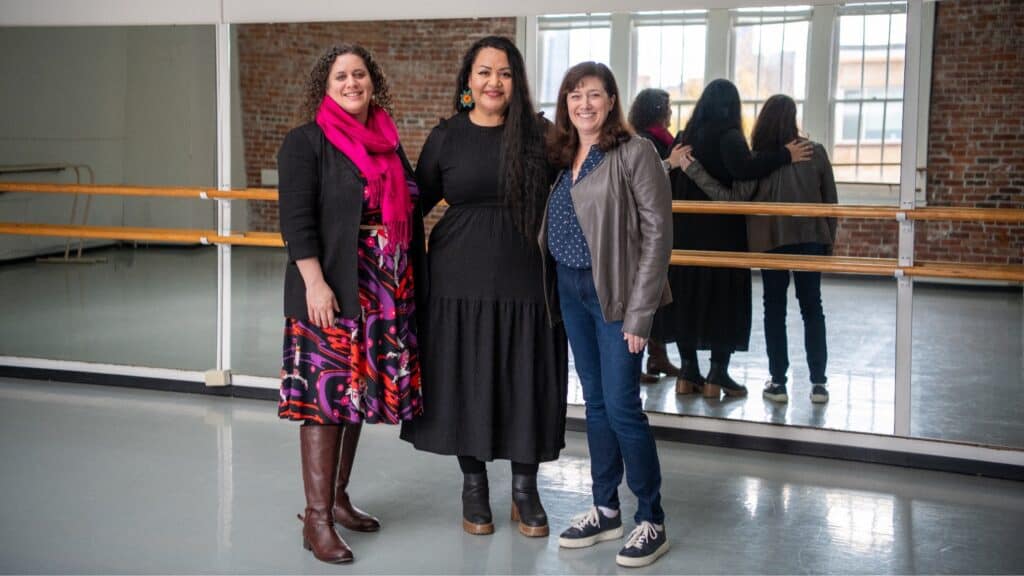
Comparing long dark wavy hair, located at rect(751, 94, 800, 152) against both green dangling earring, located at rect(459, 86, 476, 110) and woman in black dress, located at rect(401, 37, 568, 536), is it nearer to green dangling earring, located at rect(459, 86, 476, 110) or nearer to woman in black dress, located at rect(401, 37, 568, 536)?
woman in black dress, located at rect(401, 37, 568, 536)

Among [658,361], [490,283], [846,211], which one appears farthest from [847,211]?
[490,283]

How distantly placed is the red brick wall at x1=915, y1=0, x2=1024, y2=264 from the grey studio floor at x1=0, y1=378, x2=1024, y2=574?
106 centimetres

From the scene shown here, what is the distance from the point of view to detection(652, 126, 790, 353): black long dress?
4.64m

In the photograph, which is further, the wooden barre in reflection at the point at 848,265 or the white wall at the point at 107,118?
the white wall at the point at 107,118

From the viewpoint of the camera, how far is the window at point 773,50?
14.7ft

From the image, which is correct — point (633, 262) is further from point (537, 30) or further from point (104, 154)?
point (104, 154)

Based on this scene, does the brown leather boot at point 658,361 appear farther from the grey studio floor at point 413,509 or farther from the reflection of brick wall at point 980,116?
the reflection of brick wall at point 980,116

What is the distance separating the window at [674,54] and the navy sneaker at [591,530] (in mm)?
1773

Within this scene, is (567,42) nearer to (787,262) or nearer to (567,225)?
(787,262)

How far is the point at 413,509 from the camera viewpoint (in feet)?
13.0

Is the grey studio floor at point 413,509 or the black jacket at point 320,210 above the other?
the black jacket at point 320,210

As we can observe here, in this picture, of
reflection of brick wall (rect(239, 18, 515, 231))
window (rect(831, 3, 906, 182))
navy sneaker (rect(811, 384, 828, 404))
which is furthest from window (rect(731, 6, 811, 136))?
navy sneaker (rect(811, 384, 828, 404))

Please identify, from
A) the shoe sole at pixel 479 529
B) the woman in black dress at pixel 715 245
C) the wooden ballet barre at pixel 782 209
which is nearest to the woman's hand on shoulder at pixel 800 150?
the woman in black dress at pixel 715 245

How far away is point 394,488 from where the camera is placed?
13.8 feet
